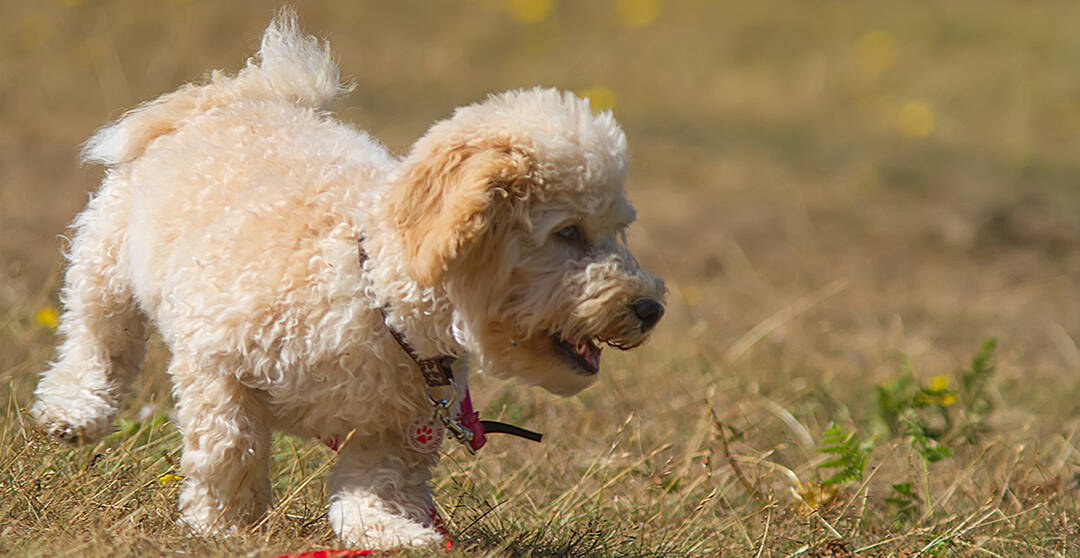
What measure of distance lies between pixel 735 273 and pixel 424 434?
5.35 metres

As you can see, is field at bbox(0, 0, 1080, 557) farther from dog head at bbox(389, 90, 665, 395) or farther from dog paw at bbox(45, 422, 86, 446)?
dog head at bbox(389, 90, 665, 395)

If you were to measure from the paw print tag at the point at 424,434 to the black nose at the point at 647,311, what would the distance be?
678 millimetres

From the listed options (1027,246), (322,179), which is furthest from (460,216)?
(1027,246)

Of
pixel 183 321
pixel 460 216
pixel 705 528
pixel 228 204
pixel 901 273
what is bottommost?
pixel 901 273

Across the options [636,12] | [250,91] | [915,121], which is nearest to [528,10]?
[636,12]

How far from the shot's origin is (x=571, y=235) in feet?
10.3

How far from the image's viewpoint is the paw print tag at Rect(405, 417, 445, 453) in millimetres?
3322

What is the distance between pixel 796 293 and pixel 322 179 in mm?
5264

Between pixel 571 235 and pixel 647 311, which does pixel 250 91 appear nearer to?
pixel 571 235

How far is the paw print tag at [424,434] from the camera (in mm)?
3322

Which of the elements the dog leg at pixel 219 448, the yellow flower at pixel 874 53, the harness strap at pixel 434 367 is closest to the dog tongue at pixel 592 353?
the harness strap at pixel 434 367

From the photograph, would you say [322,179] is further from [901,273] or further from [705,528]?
[901,273]

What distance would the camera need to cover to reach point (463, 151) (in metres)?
3.03

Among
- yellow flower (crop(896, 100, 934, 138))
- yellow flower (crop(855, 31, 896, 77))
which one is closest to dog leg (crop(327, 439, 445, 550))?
yellow flower (crop(896, 100, 934, 138))
